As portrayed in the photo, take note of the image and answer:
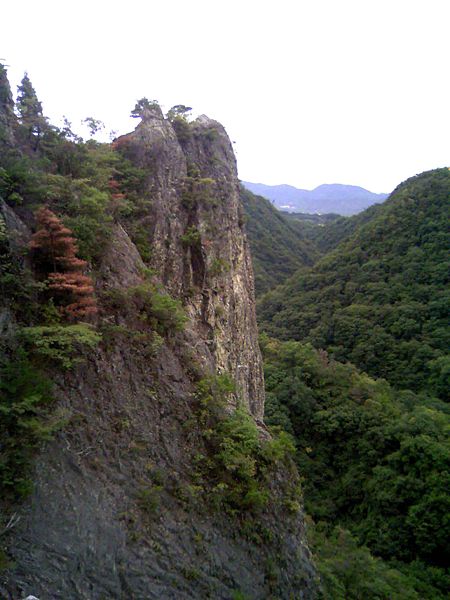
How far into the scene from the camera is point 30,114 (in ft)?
33.5

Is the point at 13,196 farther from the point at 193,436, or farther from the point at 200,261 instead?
the point at 200,261

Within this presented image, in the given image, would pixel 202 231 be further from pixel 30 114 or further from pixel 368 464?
pixel 368 464

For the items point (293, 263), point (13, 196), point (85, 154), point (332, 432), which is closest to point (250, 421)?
point (13, 196)

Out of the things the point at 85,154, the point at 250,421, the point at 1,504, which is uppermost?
the point at 85,154

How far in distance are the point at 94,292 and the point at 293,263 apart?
2605 inches

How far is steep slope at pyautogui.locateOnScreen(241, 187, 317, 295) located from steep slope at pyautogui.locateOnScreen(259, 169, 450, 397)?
1096 centimetres

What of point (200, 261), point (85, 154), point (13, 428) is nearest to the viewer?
point (13, 428)

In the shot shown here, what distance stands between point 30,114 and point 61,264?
5348mm

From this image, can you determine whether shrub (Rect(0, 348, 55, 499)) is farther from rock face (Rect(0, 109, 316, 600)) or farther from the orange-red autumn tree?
the orange-red autumn tree

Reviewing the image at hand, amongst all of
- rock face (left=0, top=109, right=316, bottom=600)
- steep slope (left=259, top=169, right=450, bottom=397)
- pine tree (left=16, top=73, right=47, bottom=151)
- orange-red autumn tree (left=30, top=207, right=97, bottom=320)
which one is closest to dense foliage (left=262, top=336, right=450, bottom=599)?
steep slope (left=259, top=169, right=450, bottom=397)

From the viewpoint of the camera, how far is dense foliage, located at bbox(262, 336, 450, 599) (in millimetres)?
18781

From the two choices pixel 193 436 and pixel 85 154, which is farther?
pixel 85 154

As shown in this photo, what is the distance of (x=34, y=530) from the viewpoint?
4.78 m

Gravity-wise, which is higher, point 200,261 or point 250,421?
point 200,261
